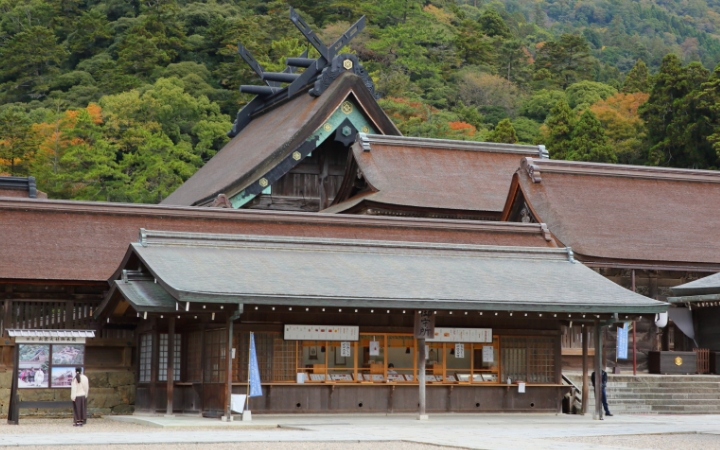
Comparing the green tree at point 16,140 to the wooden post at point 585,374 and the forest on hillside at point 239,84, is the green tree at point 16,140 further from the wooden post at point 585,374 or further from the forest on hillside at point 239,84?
the wooden post at point 585,374

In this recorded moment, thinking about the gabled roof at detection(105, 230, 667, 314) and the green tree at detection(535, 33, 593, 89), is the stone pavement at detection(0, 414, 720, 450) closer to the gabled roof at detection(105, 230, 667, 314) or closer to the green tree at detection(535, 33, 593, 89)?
the gabled roof at detection(105, 230, 667, 314)

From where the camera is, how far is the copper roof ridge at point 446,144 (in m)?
32.2

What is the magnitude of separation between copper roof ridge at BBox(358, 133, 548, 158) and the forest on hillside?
1498 centimetres

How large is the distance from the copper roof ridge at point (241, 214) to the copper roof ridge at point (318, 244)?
2269 mm

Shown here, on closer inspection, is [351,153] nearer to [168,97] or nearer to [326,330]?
[326,330]

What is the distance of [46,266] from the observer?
2166 cm

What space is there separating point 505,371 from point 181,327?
21.7 ft

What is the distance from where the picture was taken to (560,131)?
52250 millimetres

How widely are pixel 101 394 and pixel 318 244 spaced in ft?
18.0

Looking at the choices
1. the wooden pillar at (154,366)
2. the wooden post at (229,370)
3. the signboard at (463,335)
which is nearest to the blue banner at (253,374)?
the wooden post at (229,370)

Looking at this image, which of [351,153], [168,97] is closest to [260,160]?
[351,153]

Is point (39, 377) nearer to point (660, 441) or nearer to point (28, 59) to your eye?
point (660, 441)

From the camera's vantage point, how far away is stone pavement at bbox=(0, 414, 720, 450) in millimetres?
14859

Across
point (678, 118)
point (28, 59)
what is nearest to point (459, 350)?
point (678, 118)
